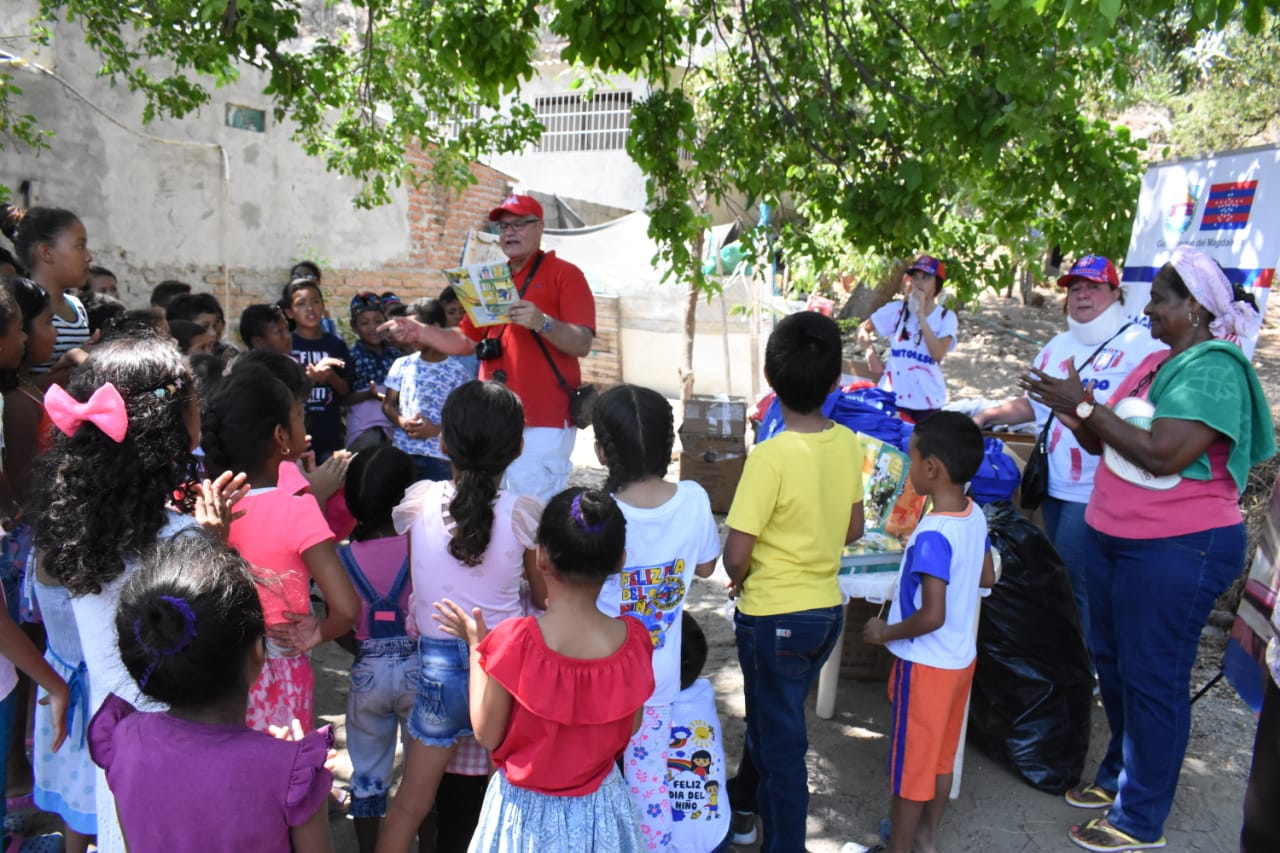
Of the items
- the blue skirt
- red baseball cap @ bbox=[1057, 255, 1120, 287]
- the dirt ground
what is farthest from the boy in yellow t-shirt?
red baseball cap @ bbox=[1057, 255, 1120, 287]

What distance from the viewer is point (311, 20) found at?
20.7 meters

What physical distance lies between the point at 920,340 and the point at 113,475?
14.9ft

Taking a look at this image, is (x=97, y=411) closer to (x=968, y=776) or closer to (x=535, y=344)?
(x=535, y=344)

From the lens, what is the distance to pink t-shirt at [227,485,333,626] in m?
2.25

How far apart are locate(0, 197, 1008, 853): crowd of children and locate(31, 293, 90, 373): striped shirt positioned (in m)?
0.05

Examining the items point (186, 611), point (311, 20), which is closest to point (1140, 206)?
point (186, 611)

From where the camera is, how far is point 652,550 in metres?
2.47

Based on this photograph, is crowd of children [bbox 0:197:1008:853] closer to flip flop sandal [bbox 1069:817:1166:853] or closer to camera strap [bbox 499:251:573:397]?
flip flop sandal [bbox 1069:817:1166:853]

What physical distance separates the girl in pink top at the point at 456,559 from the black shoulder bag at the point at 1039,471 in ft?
7.83

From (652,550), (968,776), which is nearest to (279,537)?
(652,550)

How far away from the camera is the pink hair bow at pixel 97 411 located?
195cm

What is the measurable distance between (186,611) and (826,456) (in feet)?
5.69

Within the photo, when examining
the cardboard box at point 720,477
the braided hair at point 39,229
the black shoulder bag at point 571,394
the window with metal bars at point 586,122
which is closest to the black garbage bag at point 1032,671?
the black shoulder bag at point 571,394

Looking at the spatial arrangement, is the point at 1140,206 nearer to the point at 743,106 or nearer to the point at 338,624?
the point at 743,106
